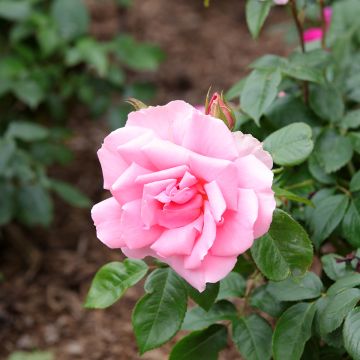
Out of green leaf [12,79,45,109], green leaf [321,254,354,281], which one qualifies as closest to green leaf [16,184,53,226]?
green leaf [12,79,45,109]

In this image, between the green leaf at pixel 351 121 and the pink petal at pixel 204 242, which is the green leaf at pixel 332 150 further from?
the pink petal at pixel 204 242

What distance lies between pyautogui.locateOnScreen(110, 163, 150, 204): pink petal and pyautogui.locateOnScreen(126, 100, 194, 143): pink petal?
0.06m

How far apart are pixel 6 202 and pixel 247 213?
141 centimetres

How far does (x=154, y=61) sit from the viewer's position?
8.53ft

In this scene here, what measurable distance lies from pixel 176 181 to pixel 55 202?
5.77 ft

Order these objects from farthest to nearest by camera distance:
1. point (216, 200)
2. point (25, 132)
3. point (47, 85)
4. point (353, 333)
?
1. point (47, 85)
2. point (25, 132)
3. point (353, 333)
4. point (216, 200)

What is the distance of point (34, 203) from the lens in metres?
2.18

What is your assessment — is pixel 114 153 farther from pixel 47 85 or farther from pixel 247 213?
pixel 47 85

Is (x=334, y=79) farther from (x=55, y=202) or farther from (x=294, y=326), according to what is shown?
(x=55, y=202)

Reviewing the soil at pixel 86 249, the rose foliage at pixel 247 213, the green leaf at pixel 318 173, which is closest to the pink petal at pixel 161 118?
the rose foliage at pixel 247 213

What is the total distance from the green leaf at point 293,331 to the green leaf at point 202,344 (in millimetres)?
148

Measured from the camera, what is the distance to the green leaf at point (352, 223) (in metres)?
1.21

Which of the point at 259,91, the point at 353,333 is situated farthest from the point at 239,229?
the point at 259,91

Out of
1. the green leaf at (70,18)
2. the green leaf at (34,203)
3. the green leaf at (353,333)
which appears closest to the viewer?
the green leaf at (353,333)
